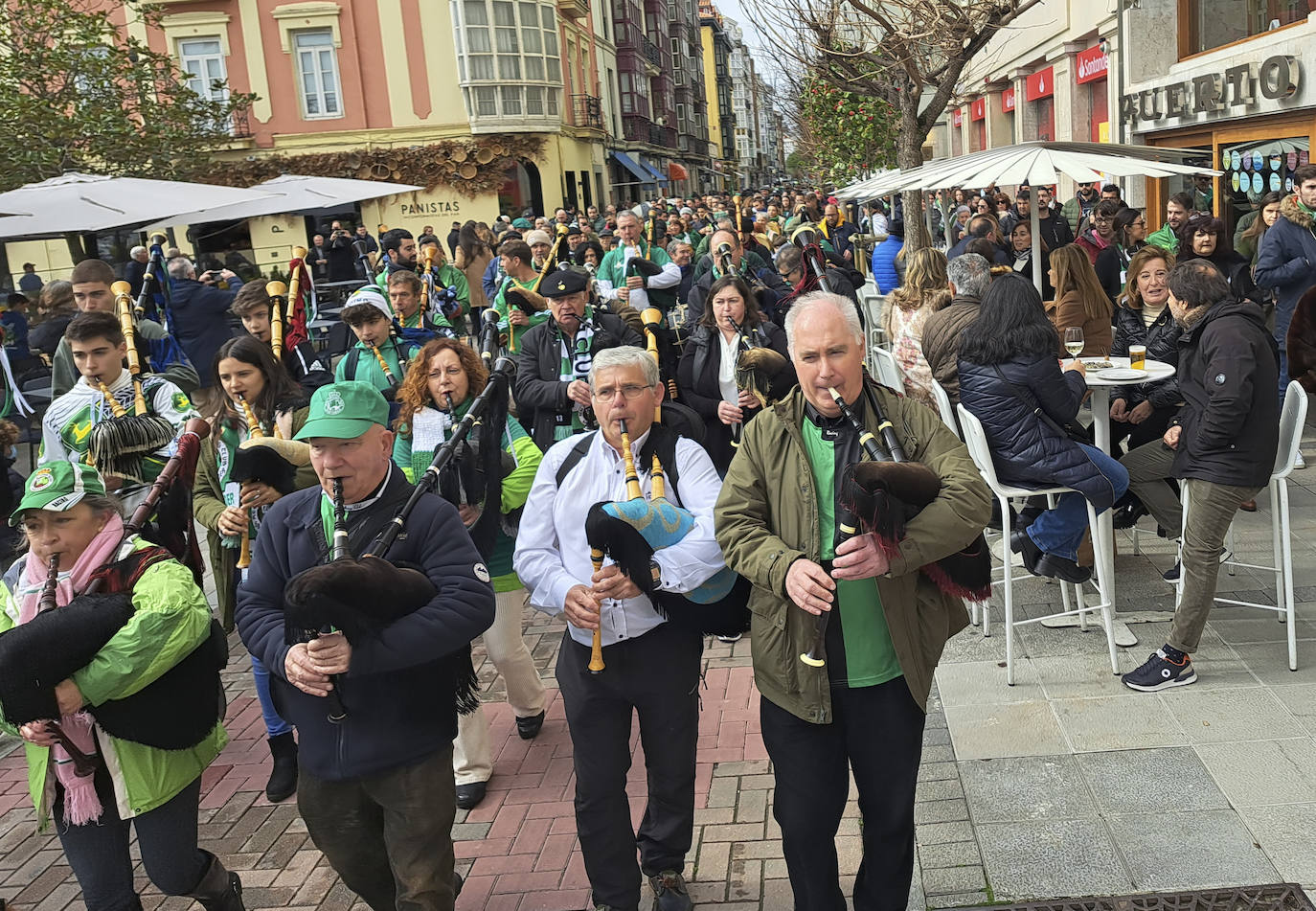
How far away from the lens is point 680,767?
11.8 feet

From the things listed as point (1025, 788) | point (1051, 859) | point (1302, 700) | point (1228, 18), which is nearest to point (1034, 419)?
point (1302, 700)

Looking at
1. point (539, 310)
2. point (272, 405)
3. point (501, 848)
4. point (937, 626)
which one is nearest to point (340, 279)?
point (539, 310)

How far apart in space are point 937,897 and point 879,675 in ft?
3.55

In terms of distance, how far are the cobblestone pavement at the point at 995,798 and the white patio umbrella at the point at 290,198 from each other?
878cm

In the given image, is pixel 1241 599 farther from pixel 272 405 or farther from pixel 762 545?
pixel 272 405

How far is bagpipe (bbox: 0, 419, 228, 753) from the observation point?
3.04 metres

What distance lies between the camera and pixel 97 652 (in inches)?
124

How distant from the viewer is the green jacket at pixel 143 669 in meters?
3.14

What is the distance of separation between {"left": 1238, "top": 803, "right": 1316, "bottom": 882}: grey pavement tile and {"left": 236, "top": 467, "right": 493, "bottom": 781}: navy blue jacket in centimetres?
270

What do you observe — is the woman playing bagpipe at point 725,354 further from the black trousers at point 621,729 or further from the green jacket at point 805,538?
the green jacket at point 805,538

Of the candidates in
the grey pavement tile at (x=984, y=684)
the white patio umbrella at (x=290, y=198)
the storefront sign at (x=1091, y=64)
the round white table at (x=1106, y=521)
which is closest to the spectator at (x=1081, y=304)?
the round white table at (x=1106, y=521)

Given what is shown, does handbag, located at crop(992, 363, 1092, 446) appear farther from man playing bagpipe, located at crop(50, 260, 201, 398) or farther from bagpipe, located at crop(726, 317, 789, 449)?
man playing bagpipe, located at crop(50, 260, 201, 398)

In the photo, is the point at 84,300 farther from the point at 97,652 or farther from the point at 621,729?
the point at 621,729

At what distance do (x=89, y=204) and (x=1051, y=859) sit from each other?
31.3ft
